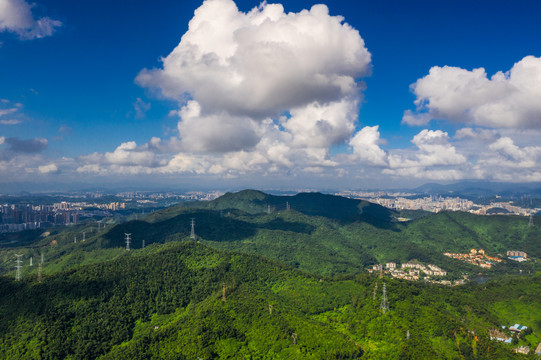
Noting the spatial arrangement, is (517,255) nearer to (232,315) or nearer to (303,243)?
(303,243)

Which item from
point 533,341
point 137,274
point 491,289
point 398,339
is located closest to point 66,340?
point 137,274

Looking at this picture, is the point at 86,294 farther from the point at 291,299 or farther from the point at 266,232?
the point at 266,232

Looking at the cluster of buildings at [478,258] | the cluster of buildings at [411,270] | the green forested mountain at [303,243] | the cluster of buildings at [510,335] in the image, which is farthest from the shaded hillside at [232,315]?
the cluster of buildings at [478,258]

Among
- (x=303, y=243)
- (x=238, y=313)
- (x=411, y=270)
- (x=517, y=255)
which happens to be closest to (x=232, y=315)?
(x=238, y=313)

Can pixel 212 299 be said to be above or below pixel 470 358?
above

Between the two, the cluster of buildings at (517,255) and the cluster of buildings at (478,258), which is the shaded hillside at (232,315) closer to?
the cluster of buildings at (478,258)

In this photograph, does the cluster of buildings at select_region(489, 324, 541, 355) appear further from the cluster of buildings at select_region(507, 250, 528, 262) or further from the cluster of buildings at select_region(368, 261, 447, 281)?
the cluster of buildings at select_region(507, 250, 528, 262)
